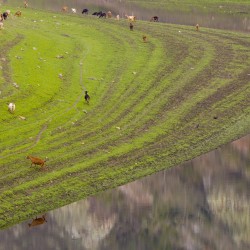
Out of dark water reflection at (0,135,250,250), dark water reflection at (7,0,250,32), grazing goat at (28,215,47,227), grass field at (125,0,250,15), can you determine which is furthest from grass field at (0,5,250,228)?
grass field at (125,0,250,15)

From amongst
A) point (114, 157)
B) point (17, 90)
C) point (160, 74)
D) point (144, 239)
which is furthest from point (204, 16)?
point (144, 239)

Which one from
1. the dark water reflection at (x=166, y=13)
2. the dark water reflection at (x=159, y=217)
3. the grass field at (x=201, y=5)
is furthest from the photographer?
the grass field at (x=201, y=5)

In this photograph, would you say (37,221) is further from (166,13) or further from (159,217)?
(166,13)

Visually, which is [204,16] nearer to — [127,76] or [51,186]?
[127,76]

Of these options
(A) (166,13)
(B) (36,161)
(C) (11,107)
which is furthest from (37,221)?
(A) (166,13)

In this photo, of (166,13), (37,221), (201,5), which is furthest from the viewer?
(201,5)

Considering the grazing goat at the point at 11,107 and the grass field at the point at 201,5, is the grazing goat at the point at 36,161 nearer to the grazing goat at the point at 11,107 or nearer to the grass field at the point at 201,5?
the grazing goat at the point at 11,107

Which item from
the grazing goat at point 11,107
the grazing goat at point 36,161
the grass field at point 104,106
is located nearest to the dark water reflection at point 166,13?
the grass field at point 104,106
